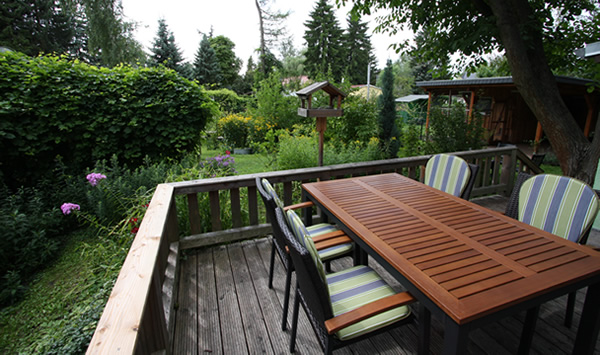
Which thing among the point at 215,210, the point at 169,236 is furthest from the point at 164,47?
the point at 169,236

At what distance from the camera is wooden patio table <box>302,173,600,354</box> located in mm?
1071

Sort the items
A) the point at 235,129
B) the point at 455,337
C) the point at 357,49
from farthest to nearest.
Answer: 1. the point at 357,49
2. the point at 235,129
3. the point at 455,337

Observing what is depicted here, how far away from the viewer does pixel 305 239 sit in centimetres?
122

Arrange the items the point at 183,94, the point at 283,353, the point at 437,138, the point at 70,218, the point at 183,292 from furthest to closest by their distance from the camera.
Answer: the point at 437,138, the point at 183,94, the point at 70,218, the point at 183,292, the point at 283,353

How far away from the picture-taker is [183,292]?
2.17 meters

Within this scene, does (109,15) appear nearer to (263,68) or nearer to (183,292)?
(263,68)

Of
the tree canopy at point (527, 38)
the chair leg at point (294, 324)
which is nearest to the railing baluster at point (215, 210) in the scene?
the chair leg at point (294, 324)

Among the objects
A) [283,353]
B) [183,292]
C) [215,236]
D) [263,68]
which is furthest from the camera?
[263,68]

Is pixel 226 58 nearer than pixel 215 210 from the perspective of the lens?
No

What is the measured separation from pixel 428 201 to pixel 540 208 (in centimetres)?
71

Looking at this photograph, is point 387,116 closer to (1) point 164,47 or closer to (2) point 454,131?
(2) point 454,131

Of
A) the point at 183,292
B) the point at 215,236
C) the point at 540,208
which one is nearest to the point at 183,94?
the point at 215,236

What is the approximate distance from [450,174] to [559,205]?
819 mm

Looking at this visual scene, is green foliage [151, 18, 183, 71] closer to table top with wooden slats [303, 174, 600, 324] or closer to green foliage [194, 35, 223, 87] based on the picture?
green foliage [194, 35, 223, 87]
